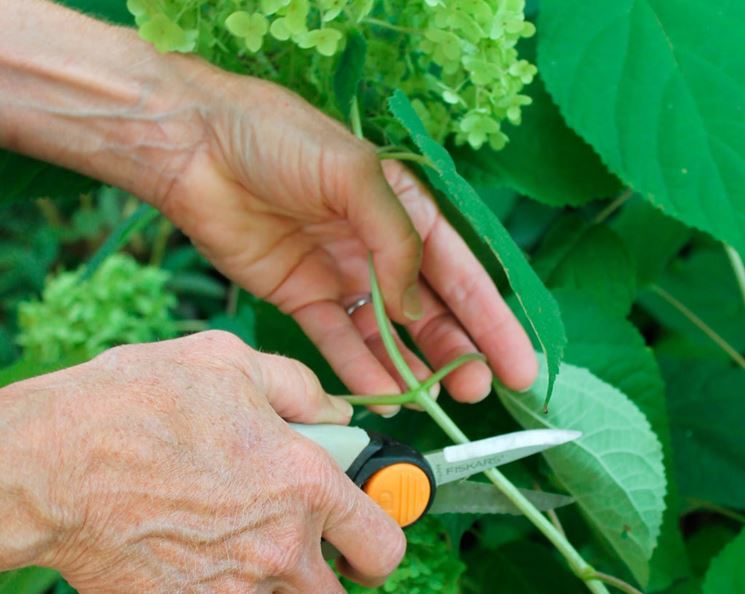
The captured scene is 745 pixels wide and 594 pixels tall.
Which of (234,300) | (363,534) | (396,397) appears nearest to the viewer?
(363,534)

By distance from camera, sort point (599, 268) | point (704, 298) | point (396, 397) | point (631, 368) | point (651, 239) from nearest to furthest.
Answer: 1. point (396, 397)
2. point (631, 368)
3. point (599, 268)
4. point (651, 239)
5. point (704, 298)

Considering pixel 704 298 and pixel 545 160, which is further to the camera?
pixel 704 298

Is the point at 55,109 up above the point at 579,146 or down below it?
below

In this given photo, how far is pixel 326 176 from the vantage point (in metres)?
0.90

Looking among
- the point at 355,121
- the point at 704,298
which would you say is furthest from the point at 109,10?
the point at 704,298

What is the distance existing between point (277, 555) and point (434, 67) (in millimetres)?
651

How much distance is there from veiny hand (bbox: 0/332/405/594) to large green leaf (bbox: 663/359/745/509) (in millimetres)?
645

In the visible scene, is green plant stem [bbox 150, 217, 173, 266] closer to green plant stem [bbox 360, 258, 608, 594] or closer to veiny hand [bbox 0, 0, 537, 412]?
veiny hand [bbox 0, 0, 537, 412]

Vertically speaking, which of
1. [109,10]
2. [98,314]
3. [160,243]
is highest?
[109,10]

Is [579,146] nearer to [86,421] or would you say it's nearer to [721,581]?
[721,581]

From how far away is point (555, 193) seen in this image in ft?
3.63

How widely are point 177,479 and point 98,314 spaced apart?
1116mm

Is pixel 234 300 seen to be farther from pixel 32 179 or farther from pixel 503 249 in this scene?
pixel 503 249

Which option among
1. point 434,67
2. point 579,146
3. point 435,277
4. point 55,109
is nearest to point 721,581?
point 435,277
